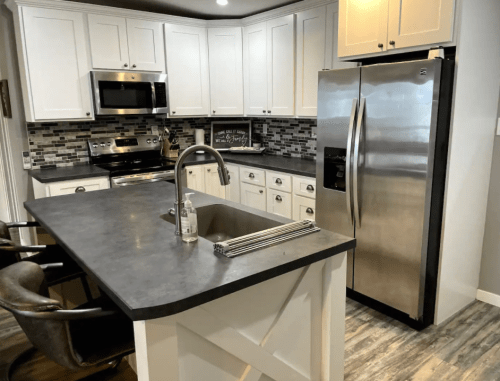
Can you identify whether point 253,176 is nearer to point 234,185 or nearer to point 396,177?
point 234,185

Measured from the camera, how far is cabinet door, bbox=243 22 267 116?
13.1ft

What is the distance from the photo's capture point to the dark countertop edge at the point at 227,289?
1.14 meters

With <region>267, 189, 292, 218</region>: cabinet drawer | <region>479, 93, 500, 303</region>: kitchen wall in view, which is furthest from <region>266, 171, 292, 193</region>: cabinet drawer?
<region>479, 93, 500, 303</region>: kitchen wall

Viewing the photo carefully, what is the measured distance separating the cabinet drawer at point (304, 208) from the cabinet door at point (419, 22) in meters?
1.39

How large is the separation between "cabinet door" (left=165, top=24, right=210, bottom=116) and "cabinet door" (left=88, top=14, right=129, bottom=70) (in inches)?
17.9

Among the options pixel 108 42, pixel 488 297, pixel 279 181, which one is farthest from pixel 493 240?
pixel 108 42

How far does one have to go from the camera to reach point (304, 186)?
11.1ft

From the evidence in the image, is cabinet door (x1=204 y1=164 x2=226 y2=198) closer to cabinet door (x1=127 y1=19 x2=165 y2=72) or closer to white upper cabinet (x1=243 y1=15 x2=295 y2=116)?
white upper cabinet (x1=243 y1=15 x2=295 y2=116)

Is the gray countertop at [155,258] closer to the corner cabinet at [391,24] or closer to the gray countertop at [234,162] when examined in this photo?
the gray countertop at [234,162]

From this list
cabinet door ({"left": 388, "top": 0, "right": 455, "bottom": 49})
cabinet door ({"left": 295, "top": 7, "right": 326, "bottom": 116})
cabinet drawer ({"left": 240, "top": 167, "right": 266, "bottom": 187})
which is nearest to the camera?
cabinet door ({"left": 388, "top": 0, "right": 455, "bottom": 49})

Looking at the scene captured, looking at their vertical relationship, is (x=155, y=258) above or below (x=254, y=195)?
above

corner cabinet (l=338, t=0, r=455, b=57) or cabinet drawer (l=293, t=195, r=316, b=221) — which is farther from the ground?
corner cabinet (l=338, t=0, r=455, b=57)

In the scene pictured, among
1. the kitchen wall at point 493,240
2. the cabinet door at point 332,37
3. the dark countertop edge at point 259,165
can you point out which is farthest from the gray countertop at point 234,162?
the kitchen wall at point 493,240

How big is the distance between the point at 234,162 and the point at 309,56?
4.25 ft
